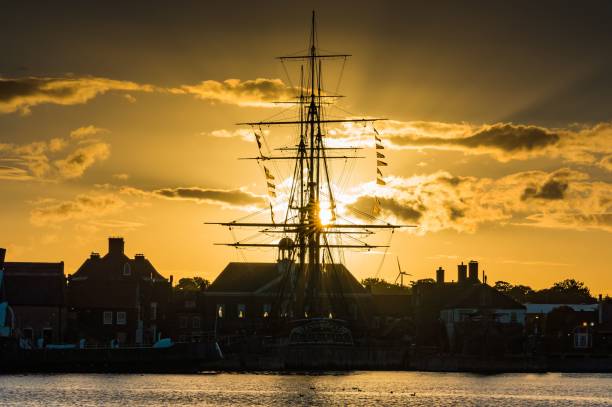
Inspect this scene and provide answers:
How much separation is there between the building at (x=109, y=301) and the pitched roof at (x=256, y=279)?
486 inches

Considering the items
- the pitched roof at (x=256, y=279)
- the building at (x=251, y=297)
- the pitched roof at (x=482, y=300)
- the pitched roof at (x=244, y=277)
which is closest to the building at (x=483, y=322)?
the pitched roof at (x=482, y=300)

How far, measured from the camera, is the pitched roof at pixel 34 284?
138750 mm

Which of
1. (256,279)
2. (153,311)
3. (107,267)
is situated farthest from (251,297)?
(107,267)

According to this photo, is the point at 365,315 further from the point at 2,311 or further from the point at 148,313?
the point at 2,311

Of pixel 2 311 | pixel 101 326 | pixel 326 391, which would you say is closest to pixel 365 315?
pixel 101 326

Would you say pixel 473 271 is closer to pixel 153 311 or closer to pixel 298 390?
Result: pixel 153 311

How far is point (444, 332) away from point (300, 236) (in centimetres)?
2317

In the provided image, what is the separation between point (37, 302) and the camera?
13862 cm

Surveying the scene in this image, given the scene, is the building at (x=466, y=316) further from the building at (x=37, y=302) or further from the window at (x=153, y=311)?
the building at (x=37, y=302)

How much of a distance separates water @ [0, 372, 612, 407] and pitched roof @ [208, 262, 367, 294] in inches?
1051

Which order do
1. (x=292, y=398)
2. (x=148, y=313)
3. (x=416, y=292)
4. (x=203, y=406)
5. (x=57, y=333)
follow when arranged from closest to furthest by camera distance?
(x=203, y=406) < (x=292, y=398) < (x=57, y=333) < (x=148, y=313) < (x=416, y=292)

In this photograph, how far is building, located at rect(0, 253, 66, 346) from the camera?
138 m

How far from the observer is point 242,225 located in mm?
148125

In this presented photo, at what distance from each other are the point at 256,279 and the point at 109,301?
21.5 metres
